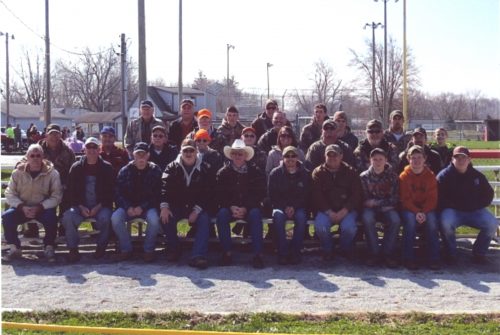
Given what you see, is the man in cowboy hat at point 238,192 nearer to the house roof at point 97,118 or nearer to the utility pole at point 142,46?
the utility pole at point 142,46

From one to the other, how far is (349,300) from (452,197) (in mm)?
2430

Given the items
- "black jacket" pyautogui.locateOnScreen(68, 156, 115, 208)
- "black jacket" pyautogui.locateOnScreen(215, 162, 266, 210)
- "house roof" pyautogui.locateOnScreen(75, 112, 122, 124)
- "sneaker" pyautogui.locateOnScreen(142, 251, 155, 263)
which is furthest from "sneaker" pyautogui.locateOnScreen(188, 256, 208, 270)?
"house roof" pyautogui.locateOnScreen(75, 112, 122, 124)

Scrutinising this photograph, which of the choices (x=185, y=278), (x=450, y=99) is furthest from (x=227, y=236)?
(x=450, y=99)

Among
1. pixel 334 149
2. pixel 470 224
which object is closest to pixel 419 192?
pixel 470 224

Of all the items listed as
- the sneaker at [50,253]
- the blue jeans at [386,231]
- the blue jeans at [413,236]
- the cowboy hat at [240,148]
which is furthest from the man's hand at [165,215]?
the blue jeans at [413,236]

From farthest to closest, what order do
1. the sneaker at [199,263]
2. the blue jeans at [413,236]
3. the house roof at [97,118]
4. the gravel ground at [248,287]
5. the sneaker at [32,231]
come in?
the house roof at [97,118]
the sneaker at [32,231]
the blue jeans at [413,236]
the sneaker at [199,263]
the gravel ground at [248,287]

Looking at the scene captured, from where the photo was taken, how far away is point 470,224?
7551 mm

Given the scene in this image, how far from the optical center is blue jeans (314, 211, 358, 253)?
24.5 feet

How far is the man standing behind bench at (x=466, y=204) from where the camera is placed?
7.45 meters

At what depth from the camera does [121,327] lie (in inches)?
201

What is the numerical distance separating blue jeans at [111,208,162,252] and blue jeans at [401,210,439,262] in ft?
9.93

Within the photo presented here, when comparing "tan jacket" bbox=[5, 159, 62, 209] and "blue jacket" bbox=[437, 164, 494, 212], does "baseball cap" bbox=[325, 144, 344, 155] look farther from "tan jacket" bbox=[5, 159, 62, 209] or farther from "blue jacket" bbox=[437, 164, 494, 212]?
"tan jacket" bbox=[5, 159, 62, 209]

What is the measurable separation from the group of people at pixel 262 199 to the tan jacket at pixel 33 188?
0.04ft

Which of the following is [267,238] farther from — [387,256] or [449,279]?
[449,279]
